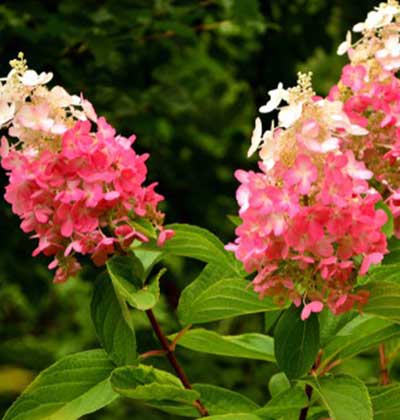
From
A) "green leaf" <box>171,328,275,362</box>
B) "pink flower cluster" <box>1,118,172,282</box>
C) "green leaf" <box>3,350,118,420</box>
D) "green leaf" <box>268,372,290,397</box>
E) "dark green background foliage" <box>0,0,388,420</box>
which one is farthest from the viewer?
"dark green background foliage" <box>0,0,388,420</box>

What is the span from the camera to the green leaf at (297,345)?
1.43m

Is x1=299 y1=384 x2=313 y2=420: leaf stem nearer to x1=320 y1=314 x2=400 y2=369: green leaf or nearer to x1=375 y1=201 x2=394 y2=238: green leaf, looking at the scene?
x1=320 y1=314 x2=400 y2=369: green leaf

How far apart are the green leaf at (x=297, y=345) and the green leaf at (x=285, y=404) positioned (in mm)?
45

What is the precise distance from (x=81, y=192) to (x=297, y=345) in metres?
0.36

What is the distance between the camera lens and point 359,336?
5.09 feet

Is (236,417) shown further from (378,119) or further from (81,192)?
(378,119)

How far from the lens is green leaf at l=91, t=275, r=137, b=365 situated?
148 cm

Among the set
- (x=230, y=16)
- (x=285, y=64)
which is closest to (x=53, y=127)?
(x=230, y=16)

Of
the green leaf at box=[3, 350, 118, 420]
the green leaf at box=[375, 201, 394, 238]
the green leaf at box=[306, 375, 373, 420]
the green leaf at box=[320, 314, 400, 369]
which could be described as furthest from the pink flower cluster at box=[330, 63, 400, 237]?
the green leaf at box=[3, 350, 118, 420]

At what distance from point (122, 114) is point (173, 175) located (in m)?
0.52

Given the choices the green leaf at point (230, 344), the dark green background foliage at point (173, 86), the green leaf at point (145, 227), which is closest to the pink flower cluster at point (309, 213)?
the green leaf at point (145, 227)

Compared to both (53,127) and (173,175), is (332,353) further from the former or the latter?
(173,175)

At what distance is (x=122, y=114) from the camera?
3283 millimetres

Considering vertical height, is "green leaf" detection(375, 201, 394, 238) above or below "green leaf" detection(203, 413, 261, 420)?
above
